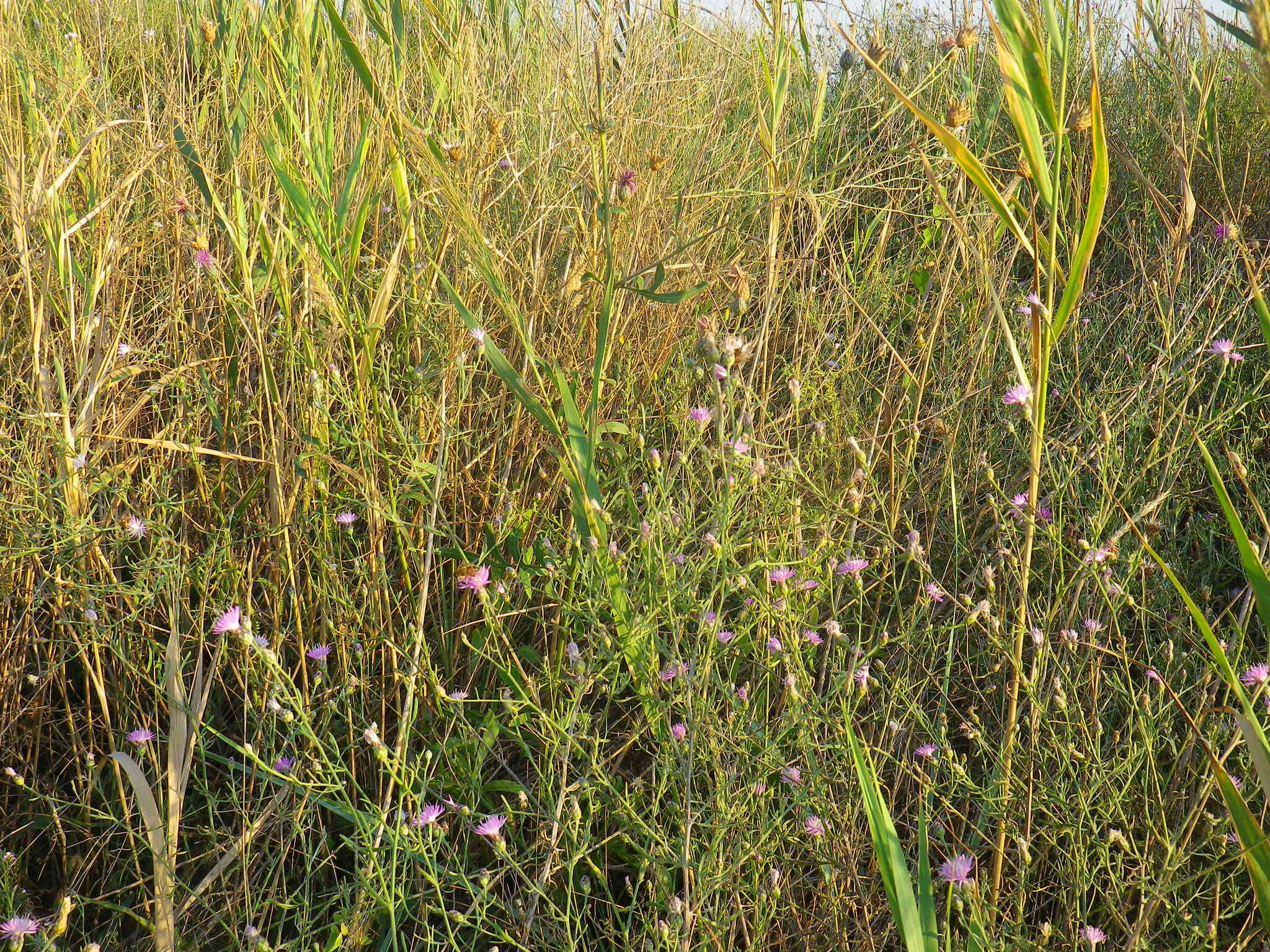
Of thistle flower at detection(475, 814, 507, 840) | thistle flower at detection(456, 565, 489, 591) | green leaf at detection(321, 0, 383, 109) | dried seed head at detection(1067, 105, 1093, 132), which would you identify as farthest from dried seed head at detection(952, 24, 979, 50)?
thistle flower at detection(475, 814, 507, 840)

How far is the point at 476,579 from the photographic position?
1095mm

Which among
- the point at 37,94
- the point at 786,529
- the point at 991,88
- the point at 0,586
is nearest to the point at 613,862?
the point at 786,529

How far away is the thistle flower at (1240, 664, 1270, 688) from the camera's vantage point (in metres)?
0.99

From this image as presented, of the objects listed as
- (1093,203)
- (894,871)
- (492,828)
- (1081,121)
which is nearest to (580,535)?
(492,828)

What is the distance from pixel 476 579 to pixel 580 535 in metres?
0.12

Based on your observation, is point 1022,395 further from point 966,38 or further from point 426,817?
point 426,817

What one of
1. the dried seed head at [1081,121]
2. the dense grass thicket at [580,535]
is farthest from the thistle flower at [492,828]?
the dried seed head at [1081,121]

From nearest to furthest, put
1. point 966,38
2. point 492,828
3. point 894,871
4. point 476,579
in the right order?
point 894,871, point 492,828, point 476,579, point 966,38

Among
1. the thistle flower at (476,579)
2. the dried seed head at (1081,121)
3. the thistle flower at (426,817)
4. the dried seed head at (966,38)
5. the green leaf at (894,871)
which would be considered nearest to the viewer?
the green leaf at (894,871)

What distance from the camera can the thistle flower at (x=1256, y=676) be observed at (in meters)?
0.99

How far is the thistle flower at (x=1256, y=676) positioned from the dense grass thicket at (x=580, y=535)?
3 cm

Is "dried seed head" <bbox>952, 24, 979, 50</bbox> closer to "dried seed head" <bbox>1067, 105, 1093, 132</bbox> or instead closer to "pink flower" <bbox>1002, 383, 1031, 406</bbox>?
"dried seed head" <bbox>1067, 105, 1093, 132</bbox>

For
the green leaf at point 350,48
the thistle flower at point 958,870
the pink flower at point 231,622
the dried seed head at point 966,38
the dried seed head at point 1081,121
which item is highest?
the dried seed head at point 966,38

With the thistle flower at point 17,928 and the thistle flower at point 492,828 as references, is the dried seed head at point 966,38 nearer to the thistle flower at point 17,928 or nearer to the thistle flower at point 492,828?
the thistle flower at point 492,828
